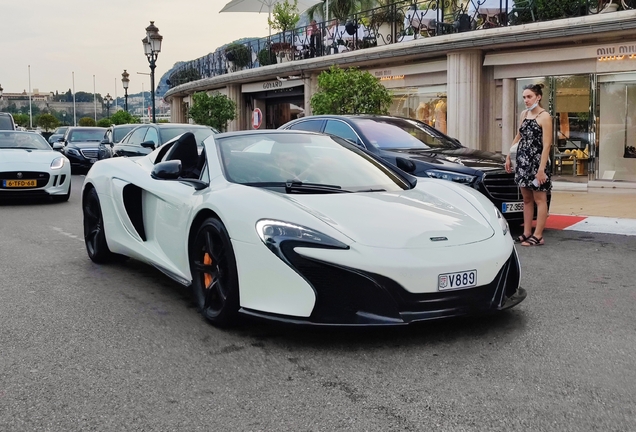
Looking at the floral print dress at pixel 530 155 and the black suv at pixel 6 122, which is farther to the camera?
the black suv at pixel 6 122

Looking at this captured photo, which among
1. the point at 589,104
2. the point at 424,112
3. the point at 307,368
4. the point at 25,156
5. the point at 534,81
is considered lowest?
the point at 307,368

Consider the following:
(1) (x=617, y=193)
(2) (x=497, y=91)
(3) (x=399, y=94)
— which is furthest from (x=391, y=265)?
(3) (x=399, y=94)

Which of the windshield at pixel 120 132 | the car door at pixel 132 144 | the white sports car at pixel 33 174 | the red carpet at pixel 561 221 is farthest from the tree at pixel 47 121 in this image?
the red carpet at pixel 561 221

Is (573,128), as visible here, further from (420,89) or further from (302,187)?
(302,187)

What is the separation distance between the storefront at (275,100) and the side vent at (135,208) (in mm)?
20186

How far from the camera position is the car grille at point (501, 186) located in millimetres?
8445

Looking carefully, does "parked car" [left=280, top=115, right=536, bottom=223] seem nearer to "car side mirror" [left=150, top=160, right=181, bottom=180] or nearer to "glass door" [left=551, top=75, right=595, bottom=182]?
"car side mirror" [left=150, top=160, right=181, bottom=180]

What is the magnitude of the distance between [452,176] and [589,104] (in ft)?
30.9

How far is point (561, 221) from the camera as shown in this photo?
10.1 meters

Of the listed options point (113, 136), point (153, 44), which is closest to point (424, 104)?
point (113, 136)

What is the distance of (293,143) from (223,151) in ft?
1.79

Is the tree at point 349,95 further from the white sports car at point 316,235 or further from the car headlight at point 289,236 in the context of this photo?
the car headlight at point 289,236

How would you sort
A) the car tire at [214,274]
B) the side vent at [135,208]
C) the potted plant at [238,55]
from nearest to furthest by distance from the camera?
the car tire at [214,274], the side vent at [135,208], the potted plant at [238,55]

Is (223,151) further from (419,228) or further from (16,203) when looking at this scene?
(16,203)
